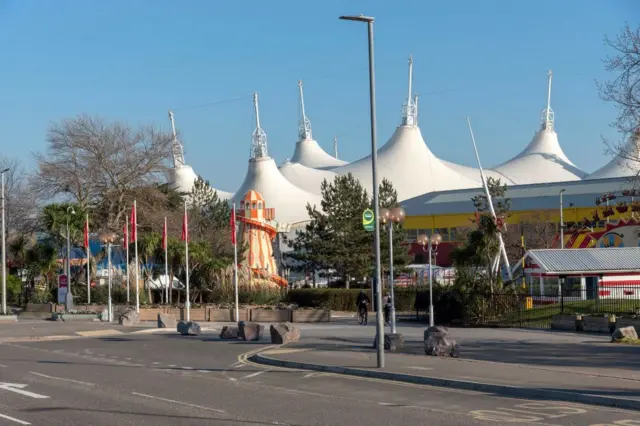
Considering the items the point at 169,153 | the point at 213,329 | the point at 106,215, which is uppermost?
the point at 169,153

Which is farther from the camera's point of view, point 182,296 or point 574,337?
point 182,296

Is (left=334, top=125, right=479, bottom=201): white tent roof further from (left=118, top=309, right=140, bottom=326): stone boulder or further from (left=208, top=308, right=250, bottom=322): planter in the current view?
(left=118, top=309, right=140, bottom=326): stone boulder

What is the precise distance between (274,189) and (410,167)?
1925cm

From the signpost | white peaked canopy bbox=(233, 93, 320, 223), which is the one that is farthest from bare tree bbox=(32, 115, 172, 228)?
white peaked canopy bbox=(233, 93, 320, 223)

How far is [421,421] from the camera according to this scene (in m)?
12.1

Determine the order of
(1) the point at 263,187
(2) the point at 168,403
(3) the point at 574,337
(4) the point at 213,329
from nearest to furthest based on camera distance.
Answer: (2) the point at 168,403, (3) the point at 574,337, (4) the point at 213,329, (1) the point at 263,187

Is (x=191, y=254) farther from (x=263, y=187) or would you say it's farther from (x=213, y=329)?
(x=263, y=187)

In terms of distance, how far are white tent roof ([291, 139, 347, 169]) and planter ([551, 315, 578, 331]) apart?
114423 millimetres

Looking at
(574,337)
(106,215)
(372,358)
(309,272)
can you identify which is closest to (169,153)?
(106,215)

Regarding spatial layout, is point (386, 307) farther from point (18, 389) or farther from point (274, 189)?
point (274, 189)

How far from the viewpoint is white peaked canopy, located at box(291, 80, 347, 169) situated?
148m

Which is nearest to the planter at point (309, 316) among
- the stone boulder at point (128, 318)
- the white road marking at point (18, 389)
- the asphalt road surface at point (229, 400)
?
the stone boulder at point (128, 318)

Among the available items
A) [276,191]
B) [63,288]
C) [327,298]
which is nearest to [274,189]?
[276,191]

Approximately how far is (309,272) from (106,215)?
1753cm
